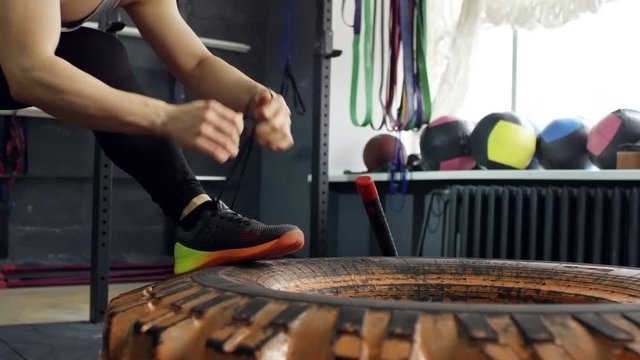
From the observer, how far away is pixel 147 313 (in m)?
0.56

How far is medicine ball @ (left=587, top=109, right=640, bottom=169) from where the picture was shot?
229cm

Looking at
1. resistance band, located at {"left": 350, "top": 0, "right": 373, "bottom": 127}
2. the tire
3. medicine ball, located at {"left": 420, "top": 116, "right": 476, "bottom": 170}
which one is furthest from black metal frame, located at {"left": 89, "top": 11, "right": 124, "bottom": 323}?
the tire

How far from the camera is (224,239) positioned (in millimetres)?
1026

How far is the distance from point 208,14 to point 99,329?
2237 mm

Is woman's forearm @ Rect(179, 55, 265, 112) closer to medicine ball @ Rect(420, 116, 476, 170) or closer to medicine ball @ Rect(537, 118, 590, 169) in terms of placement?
medicine ball @ Rect(537, 118, 590, 169)

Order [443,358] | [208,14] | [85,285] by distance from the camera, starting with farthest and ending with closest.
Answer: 1. [208,14]
2. [85,285]
3. [443,358]

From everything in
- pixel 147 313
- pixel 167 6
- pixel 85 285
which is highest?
pixel 167 6

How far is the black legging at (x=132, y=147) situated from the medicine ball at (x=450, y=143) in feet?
6.18

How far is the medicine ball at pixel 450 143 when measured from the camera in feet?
9.50

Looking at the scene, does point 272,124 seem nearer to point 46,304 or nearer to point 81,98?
point 81,98

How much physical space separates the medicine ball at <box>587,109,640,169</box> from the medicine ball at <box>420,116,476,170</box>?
0.58 m

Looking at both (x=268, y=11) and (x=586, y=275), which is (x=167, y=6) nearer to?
(x=586, y=275)

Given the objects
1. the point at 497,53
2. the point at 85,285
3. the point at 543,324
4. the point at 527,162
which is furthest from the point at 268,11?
the point at 543,324

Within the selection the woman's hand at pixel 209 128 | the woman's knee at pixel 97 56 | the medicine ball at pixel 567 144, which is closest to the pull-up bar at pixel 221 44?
the medicine ball at pixel 567 144
